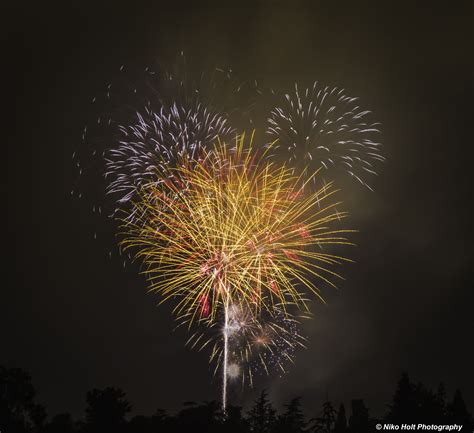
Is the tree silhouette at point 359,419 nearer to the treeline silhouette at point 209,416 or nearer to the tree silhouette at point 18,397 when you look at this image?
the treeline silhouette at point 209,416

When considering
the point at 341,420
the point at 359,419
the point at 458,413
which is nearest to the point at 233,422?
the point at 359,419

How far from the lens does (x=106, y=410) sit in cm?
3469

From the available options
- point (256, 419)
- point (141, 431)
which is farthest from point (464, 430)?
point (141, 431)

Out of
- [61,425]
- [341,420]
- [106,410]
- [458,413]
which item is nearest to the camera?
[106,410]

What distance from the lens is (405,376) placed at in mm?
51812

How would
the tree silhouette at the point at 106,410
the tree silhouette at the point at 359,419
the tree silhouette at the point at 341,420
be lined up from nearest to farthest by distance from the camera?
the tree silhouette at the point at 106,410
the tree silhouette at the point at 359,419
the tree silhouette at the point at 341,420

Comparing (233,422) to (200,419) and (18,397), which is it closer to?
(200,419)

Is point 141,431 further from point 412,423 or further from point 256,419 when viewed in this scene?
point 412,423

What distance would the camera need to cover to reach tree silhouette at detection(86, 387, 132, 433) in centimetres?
3444

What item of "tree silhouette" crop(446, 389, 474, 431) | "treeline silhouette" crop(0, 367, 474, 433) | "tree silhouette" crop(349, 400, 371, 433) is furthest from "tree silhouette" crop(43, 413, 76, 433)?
"tree silhouette" crop(446, 389, 474, 431)

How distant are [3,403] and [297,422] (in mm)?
24767

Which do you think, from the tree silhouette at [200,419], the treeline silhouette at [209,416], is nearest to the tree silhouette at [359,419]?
the treeline silhouette at [209,416]

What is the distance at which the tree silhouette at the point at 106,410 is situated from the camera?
34438mm

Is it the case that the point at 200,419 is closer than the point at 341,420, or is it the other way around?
the point at 200,419
